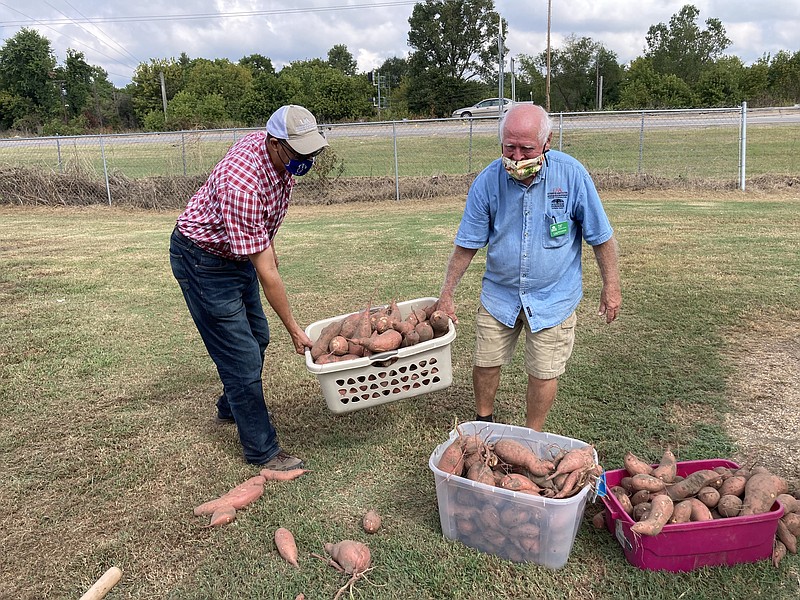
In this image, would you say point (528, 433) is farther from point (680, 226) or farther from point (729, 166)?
point (729, 166)

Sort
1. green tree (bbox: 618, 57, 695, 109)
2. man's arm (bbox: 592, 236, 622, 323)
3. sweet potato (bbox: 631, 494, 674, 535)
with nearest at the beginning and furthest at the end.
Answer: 1. sweet potato (bbox: 631, 494, 674, 535)
2. man's arm (bbox: 592, 236, 622, 323)
3. green tree (bbox: 618, 57, 695, 109)

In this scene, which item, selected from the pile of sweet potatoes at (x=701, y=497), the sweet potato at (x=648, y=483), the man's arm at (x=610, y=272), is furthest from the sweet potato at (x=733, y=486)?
the man's arm at (x=610, y=272)

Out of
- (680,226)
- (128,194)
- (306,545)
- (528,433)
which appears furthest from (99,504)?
(128,194)

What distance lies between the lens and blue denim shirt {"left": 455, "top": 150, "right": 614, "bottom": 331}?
3029 millimetres

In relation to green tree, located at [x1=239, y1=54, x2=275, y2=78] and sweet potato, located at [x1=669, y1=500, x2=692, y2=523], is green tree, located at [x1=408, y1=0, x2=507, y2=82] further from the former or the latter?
sweet potato, located at [x1=669, y1=500, x2=692, y2=523]

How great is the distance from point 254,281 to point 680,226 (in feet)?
27.0

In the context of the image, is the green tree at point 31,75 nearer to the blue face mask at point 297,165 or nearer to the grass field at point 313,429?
the grass field at point 313,429

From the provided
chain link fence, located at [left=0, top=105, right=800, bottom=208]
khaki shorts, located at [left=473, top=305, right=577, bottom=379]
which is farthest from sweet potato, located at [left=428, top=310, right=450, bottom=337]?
chain link fence, located at [left=0, top=105, right=800, bottom=208]

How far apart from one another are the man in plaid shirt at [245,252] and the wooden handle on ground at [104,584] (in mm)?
963

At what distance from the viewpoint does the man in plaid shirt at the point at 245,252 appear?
288cm

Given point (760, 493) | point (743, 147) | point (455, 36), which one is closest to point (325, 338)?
point (760, 493)

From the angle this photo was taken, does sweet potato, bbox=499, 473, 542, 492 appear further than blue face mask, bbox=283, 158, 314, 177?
No

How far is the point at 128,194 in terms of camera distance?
14.9 meters

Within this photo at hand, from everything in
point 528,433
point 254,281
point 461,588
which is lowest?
point 461,588
